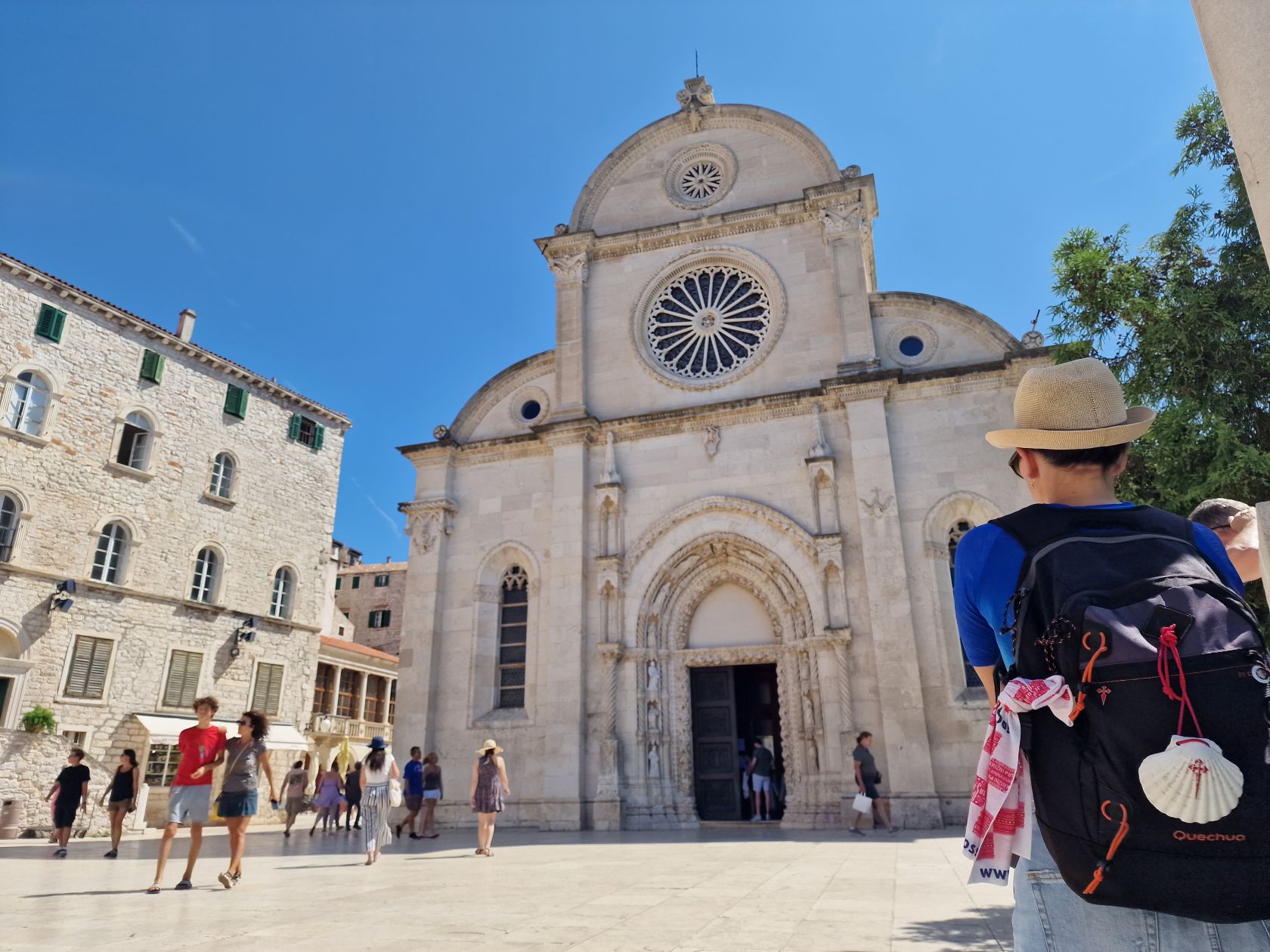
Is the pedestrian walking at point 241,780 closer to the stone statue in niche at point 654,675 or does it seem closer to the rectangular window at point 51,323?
the stone statue in niche at point 654,675

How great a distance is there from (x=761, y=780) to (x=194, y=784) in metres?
10.9

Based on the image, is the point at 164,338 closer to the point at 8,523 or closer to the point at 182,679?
the point at 8,523

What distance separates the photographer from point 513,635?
18.3 metres

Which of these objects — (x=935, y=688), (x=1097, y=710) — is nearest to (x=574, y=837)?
(x=935, y=688)

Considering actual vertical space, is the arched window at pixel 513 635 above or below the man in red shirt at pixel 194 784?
above

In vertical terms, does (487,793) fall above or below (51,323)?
below

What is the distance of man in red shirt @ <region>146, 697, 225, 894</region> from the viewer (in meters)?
7.78

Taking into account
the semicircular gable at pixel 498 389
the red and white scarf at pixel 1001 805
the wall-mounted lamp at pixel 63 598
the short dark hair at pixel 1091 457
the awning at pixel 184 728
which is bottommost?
the red and white scarf at pixel 1001 805

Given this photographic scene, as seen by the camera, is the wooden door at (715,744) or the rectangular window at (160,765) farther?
the rectangular window at (160,765)

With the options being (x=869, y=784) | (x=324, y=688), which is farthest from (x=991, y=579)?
(x=324, y=688)

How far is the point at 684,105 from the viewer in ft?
68.3

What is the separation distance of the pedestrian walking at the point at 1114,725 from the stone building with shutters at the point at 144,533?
954 inches

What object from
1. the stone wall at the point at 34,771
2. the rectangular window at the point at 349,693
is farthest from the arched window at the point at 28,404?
the rectangular window at the point at 349,693

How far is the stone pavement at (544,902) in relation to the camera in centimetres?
527
